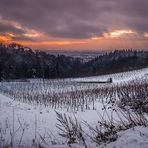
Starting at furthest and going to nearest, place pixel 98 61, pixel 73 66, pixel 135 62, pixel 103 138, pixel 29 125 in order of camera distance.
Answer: pixel 98 61 < pixel 73 66 < pixel 135 62 < pixel 29 125 < pixel 103 138

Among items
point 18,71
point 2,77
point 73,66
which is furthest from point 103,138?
point 73,66

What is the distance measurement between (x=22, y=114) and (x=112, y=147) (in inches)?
371

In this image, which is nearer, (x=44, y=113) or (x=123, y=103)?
(x=123, y=103)

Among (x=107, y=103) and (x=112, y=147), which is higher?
(x=112, y=147)

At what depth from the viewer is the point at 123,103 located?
36.7 feet

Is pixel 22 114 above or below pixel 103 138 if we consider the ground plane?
below

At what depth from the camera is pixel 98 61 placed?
13962 centimetres

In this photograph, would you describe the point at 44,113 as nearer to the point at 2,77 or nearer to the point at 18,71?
the point at 2,77

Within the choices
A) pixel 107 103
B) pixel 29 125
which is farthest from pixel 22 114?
pixel 107 103

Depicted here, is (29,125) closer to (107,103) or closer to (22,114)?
(22,114)

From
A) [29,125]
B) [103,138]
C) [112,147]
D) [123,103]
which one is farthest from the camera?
[123,103]

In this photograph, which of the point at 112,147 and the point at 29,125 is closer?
the point at 112,147

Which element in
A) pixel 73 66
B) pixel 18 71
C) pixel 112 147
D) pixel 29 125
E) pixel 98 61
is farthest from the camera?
pixel 98 61

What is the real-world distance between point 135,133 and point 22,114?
9.41 meters
